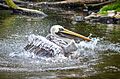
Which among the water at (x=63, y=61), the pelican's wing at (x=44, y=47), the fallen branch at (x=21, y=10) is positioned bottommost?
the fallen branch at (x=21, y=10)

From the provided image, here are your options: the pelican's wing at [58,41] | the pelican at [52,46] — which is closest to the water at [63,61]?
the pelican at [52,46]

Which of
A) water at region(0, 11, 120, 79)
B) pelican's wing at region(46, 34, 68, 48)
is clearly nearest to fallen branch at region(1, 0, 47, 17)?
water at region(0, 11, 120, 79)

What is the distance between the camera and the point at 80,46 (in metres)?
19.0

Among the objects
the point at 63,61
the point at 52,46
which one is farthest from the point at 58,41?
the point at 63,61

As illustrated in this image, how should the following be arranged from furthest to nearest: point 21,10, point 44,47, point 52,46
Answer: point 21,10 → point 52,46 → point 44,47

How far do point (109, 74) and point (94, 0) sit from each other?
32.7 meters

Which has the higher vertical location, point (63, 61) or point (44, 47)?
point (44, 47)

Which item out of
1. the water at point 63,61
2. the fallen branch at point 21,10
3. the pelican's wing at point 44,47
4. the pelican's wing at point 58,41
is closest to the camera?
the water at point 63,61

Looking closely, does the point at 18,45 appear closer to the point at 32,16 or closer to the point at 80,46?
the point at 80,46

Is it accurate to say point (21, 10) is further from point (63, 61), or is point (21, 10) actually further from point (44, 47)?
point (63, 61)

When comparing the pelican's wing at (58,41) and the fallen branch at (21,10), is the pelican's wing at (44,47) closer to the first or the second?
the pelican's wing at (58,41)

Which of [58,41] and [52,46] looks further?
[58,41]

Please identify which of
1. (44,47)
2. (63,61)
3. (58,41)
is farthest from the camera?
(58,41)

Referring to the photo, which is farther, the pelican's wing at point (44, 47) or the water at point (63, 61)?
the pelican's wing at point (44, 47)
